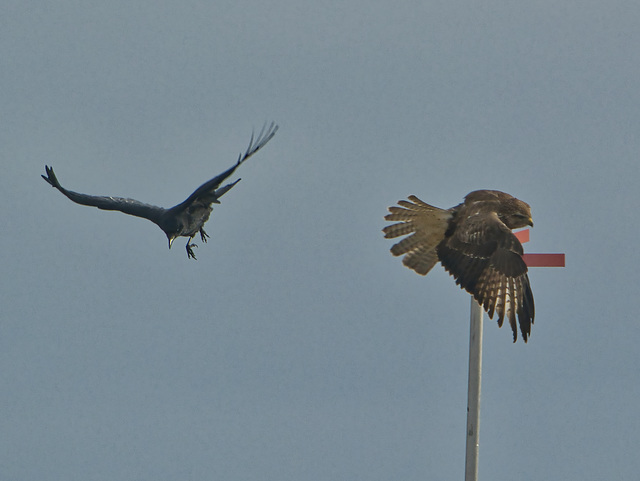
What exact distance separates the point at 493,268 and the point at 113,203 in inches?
258

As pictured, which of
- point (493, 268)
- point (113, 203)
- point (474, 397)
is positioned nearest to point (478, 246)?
point (493, 268)

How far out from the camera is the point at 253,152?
57.2 ft

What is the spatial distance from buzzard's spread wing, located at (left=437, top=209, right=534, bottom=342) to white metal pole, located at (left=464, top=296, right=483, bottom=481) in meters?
1.26

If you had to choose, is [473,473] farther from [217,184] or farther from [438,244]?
[217,184]

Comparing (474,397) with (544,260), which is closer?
(544,260)

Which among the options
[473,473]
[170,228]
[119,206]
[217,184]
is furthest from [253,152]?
[473,473]

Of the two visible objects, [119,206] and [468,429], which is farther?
[119,206]

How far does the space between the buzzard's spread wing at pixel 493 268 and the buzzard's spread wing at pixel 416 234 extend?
105cm

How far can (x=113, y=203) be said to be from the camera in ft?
68.2

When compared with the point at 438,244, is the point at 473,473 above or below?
below

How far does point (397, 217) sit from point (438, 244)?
69cm

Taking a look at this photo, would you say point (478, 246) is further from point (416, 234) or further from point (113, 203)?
point (113, 203)

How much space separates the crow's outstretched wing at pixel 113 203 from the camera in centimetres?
2028

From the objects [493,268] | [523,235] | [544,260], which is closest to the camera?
[493,268]
